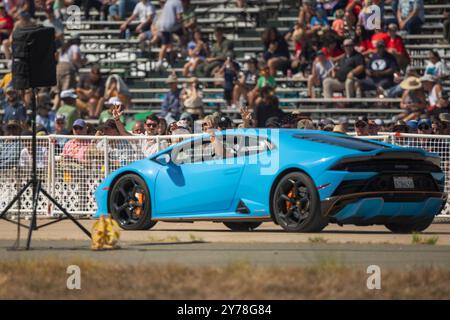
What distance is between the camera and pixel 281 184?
51.0ft

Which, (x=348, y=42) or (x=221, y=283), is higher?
(x=348, y=42)

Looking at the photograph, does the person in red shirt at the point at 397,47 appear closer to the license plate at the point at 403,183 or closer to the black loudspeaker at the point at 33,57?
the license plate at the point at 403,183

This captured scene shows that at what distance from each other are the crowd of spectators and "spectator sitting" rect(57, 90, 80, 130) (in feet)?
0.08

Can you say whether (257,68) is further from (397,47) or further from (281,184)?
A: (281,184)

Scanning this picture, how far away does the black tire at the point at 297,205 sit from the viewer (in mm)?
15219

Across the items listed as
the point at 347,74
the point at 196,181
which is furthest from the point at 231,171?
the point at 347,74

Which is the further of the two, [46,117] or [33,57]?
[46,117]

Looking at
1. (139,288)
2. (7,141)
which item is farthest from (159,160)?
(139,288)

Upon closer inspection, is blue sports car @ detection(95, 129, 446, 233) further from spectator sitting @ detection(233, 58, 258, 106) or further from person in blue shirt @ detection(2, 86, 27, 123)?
person in blue shirt @ detection(2, 86, 27, 123)

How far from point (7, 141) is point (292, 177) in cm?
665

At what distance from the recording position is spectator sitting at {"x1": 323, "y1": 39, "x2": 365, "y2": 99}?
26547mm

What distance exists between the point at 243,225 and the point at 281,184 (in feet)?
6.30

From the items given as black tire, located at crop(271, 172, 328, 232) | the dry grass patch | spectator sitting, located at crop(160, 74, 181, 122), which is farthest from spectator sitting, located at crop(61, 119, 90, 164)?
the dry grass patch
